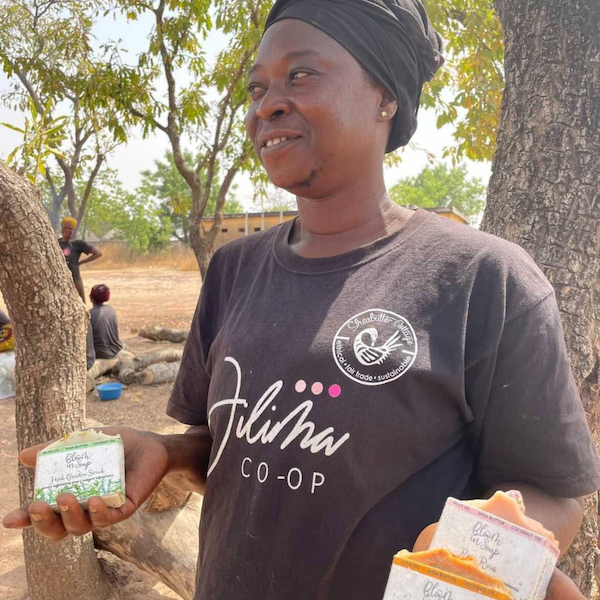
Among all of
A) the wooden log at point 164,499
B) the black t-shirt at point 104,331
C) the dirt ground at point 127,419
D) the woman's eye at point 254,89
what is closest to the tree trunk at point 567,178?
the woman's eye at point 254,89

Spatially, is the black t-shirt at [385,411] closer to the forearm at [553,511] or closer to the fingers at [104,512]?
the forearm at [553,511]

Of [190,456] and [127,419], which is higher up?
[190,456]

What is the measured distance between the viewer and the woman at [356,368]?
96 cm

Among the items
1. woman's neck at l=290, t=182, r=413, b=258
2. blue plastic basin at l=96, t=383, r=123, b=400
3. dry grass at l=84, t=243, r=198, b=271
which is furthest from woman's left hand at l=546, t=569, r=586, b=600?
dry grass at l=84, t=243, r=198, b=271

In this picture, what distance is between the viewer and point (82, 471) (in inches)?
45.3

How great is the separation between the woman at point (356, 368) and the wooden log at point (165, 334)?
851 centimetres

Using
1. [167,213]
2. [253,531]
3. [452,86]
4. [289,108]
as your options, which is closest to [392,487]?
[253,531]

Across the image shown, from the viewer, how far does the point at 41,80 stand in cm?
842

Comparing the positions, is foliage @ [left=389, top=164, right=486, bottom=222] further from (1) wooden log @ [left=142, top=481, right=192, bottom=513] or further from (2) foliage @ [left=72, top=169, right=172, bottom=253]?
(1) wooden log @ [left=142, top=481, right=192, bottom=513]

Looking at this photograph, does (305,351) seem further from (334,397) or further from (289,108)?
(289,108)

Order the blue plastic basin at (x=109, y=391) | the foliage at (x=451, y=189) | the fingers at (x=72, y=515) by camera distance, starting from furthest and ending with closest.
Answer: the foliage at (x=451, y=189) → the blue plastic basin at (x=109, y=391) → the fingers at (x=72, y=515)

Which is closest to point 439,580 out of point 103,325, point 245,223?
point 103,325

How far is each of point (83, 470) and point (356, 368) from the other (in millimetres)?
573

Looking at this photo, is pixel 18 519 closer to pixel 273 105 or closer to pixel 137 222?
pixel 273 105
